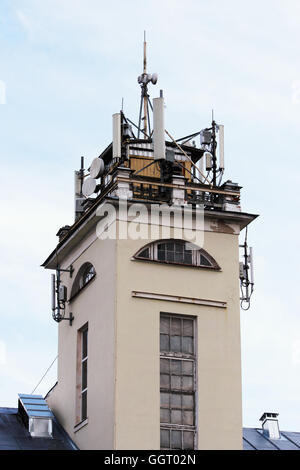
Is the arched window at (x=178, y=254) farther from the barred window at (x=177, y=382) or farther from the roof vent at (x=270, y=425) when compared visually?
the roof vent at (x=270, y=425)

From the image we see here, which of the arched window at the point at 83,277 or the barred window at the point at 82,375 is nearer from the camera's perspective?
the barred window at the point at 82,375

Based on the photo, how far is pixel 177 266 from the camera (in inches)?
1638

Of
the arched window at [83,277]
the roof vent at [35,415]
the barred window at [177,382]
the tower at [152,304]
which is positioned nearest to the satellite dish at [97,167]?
the tower at [152,304]

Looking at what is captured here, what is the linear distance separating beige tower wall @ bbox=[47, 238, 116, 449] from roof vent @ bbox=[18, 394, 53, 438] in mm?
474

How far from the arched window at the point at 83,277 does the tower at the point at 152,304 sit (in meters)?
0.06

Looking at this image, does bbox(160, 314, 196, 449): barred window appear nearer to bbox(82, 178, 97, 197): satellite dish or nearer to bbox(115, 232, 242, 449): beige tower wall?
bbox(115, 232, 242, 449): beige tower wall

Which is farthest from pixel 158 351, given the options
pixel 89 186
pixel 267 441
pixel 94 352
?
pixel 267 441

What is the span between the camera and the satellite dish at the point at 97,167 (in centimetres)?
4353

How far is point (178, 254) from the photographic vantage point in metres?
41.9
